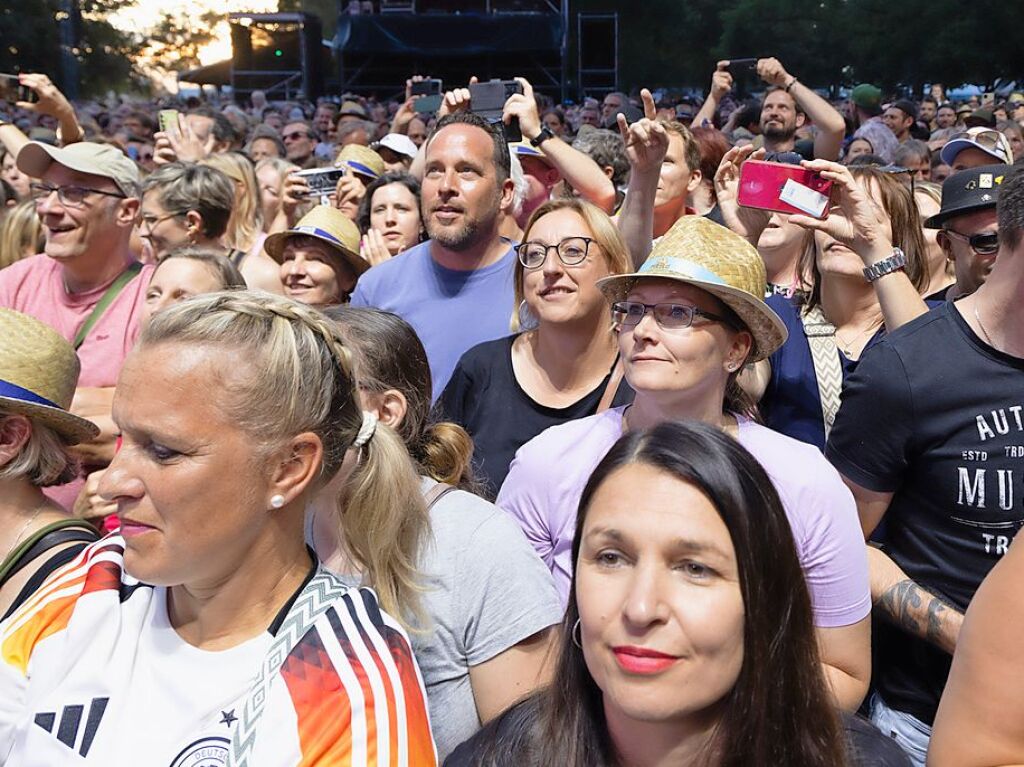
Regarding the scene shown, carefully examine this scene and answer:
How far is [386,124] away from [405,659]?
1688cm

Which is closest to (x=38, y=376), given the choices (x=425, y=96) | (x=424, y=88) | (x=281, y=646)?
(x=281, y=646)

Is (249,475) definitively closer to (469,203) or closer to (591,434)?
(591,434)

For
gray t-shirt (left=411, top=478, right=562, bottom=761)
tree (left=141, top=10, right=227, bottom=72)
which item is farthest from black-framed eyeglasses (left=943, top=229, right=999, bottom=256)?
tree (left=141, top=10, right=227, bottom=72)

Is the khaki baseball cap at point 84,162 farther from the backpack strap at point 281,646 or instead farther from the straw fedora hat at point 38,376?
the backpack strap at point 281,646

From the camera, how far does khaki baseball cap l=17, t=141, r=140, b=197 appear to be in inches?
169

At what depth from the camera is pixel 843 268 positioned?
3.72 metres

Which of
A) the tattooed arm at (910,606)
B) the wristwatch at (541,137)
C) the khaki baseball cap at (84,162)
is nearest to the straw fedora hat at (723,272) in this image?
the tattooed arm at (910,606)

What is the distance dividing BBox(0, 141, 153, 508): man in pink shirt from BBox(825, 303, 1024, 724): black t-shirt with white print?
2.60m

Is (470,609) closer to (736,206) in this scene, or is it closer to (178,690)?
(178,690)

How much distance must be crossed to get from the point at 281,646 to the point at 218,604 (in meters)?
0.17

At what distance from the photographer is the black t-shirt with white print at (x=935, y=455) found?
2602mm

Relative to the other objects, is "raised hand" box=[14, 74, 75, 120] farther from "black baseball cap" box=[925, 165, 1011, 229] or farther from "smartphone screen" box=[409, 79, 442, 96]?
"black baseball cap" box=[925, 165, 1011, 229]

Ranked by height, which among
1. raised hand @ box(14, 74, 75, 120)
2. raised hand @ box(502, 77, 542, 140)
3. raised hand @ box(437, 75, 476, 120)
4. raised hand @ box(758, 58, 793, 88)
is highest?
raised hand @ box(758, 58, 793, 88)

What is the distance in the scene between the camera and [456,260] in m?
4.45
